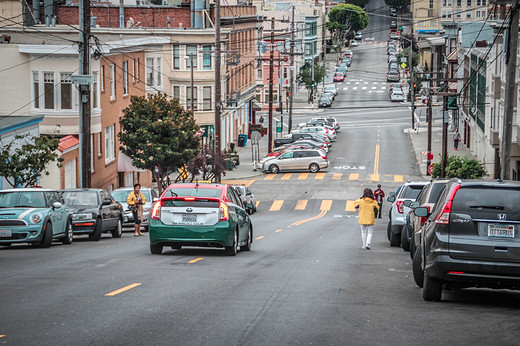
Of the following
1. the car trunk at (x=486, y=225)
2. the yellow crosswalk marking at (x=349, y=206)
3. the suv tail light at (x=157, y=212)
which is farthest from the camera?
the yellow crosswalk marking at (x=349, y=206)

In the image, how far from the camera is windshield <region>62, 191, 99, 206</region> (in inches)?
1042

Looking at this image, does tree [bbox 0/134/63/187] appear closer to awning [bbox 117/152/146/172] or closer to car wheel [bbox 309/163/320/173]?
awning [bbox 117/152/146/172]

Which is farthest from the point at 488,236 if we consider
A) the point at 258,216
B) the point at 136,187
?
the point at 258,216

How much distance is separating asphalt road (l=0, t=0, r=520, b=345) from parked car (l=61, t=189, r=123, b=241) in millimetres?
2878

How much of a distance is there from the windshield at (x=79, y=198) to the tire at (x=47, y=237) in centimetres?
461

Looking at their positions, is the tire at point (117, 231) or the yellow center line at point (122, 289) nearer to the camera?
the yellow center line at point (122, 289)

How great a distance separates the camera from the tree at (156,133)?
4616cm

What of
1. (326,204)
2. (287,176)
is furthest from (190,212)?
(287,176)

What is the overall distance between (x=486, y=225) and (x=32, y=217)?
13.0m

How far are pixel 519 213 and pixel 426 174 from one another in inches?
2038

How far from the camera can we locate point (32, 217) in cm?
2142

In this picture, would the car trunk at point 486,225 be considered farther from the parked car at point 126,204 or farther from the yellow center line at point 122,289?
the parked car at point 126,204

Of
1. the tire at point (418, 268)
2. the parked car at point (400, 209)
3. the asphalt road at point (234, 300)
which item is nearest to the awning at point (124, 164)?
the asphalt road at point (234, 300)

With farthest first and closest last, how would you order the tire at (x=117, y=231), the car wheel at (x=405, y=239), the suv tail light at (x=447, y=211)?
the tire at (x=117, y=231) < the car wheel at (x=405, y=239) < the suv tail light at (x=447, y=211)
